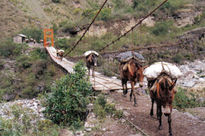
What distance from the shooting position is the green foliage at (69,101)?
6113 mm

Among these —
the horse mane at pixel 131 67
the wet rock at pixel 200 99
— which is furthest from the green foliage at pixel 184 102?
the horse mane at pixel 131 67

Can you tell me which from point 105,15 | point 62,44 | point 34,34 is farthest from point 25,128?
point 34,34

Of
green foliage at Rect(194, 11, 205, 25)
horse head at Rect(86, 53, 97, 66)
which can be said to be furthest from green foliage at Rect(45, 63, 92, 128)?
green foliage at Rect(194, 11, 205, 25)

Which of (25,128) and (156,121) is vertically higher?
(156,121)

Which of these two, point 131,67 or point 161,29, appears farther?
point 161,29

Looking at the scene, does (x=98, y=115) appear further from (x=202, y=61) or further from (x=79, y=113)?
(x=202, y=61)

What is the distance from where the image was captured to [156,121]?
16.8ft

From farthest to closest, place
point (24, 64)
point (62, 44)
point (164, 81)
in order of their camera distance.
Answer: point (62, 44) < point (24, 64) < point (164, 81)

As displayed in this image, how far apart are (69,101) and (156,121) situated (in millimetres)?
2571

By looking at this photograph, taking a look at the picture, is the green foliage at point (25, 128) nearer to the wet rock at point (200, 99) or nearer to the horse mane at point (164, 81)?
the horse mane at point (164, 81)

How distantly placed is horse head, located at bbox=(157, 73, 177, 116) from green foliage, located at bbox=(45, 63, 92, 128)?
272 cm

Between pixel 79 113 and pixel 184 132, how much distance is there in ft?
10.0

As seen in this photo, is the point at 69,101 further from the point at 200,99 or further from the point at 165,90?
the point at 200,99

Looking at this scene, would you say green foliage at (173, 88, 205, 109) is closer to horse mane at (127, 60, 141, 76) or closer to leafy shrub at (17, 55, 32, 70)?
horse mane at (127, 60, 141, 76)
